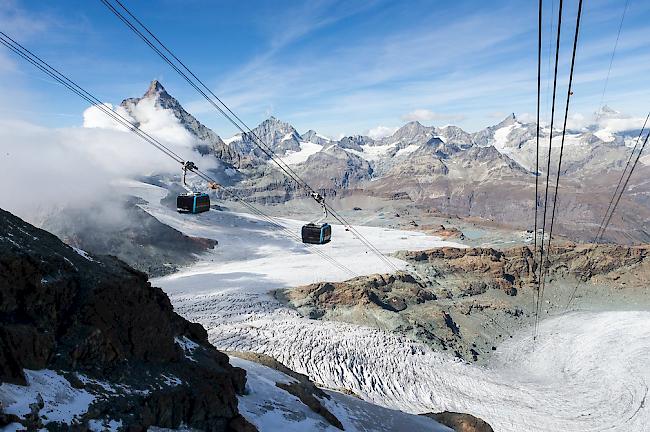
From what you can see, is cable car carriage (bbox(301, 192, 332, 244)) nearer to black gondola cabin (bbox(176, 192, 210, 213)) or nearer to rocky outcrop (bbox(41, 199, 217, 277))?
black gondola cabin (bbox(176, 192, 210, 213))

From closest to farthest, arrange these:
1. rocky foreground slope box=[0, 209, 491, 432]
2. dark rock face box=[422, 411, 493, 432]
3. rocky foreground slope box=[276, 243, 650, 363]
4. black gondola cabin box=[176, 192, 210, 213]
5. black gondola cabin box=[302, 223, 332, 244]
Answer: rocky foreground slope box=[0, 209, 491, 432] → dark rock face box=[422, 411, 493, 432] → black gondola cabin box=[176, 192, 210, 213] → black gondola cabin box=[302, 223, 332, 244] → rocky foreground slope box=[276, 243, 650, 363]

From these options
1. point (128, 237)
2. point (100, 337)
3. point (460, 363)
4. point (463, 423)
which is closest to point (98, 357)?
point (100, 337)

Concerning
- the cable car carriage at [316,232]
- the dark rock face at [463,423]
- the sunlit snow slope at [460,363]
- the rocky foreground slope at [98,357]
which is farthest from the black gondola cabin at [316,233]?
the sunlit snow slope at [460,363]

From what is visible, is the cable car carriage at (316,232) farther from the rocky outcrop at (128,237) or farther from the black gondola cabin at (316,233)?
the rocky outcrop at (128,237)

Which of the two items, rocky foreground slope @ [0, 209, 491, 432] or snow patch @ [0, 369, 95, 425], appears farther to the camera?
rocky foreground slope @ [0, 209, 491, 432]

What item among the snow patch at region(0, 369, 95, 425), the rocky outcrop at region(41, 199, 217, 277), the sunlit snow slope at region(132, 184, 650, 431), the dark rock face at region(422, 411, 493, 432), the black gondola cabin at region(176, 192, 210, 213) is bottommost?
the sunlit snow slope at region(132, 184, 650, 431)

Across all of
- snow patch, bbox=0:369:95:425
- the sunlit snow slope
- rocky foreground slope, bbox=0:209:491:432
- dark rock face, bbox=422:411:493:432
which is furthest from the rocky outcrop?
snow patch, bbox=0:369:95:425
